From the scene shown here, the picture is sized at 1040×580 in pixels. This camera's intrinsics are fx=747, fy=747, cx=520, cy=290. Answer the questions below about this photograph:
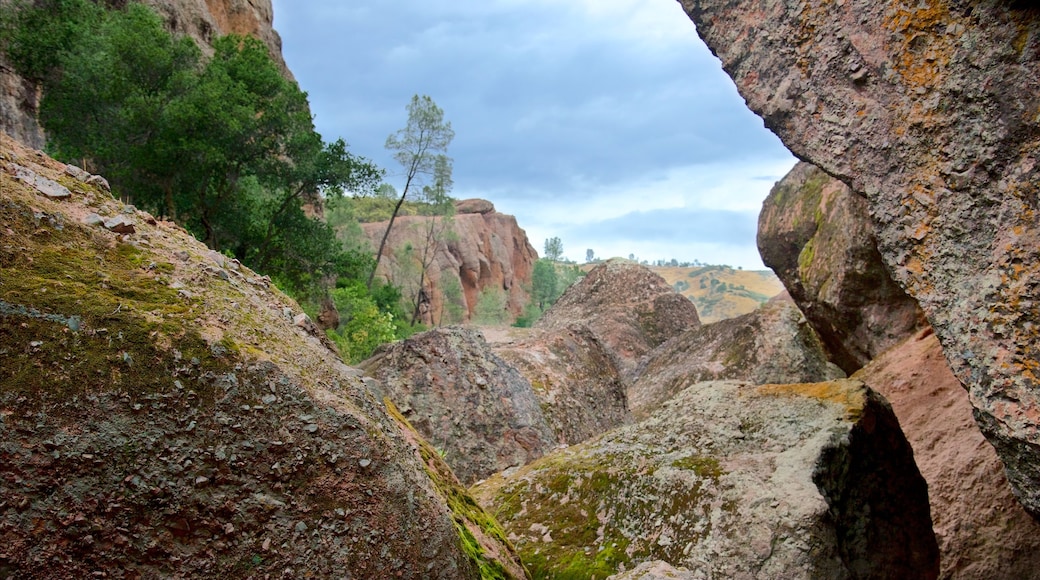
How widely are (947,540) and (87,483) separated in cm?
648

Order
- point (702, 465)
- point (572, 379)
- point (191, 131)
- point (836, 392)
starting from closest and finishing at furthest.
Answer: point (702, 465) < point (836, 392) < point (572, 379) < point (191, 131)

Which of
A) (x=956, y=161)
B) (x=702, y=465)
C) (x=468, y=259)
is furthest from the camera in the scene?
(x=468, y=259)

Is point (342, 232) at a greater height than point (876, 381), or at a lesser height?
greater

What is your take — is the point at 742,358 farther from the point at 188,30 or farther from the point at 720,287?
the point at 720,287

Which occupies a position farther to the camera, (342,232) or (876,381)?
(342,232)

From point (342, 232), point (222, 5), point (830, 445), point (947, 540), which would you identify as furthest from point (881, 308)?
point (342, 232)

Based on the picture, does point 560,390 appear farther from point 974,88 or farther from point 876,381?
point 974,88

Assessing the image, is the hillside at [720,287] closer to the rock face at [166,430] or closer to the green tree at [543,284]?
the green tree at [543,284]

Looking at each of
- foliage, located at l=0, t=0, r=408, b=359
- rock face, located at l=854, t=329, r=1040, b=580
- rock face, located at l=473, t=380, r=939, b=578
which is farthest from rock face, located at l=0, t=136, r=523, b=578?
foliage, located at l=0, t=0, r=408, b=359

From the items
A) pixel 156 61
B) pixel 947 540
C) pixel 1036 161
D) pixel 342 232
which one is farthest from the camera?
pixel 342 232

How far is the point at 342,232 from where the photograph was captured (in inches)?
2055

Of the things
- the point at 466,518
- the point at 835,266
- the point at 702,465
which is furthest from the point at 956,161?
the point at 835,266

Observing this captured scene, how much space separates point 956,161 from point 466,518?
9.28 ft

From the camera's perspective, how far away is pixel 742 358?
12.3 m
